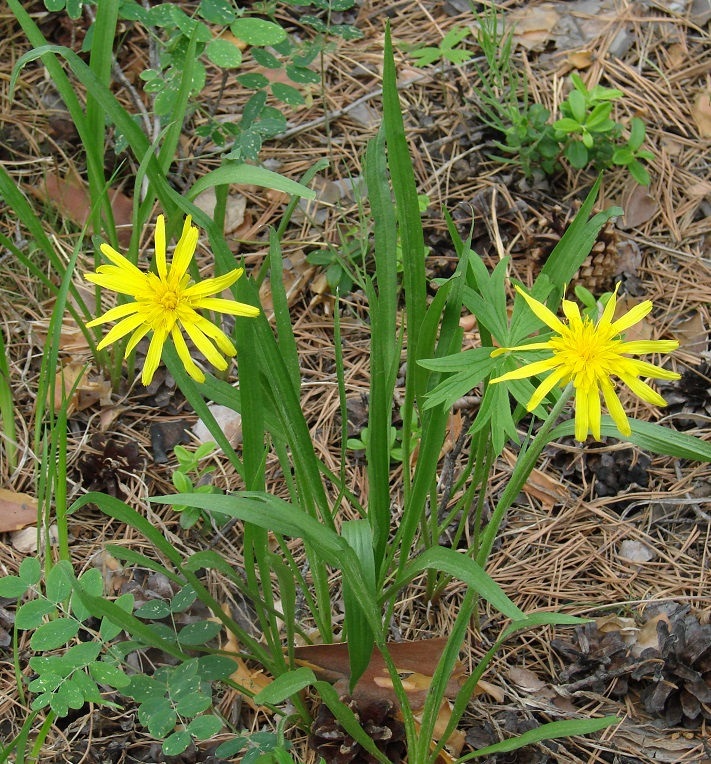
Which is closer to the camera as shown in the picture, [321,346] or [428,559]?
[428,559]

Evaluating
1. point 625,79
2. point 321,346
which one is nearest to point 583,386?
point 321,346

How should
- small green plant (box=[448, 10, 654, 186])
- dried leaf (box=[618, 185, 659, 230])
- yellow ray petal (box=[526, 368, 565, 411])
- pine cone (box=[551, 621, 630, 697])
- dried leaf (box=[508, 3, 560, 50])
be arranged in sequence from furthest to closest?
dried leaf (box=[508, 3, 560, 50]) < dried leaf (box=[618, 185, 659, 230]) < small green plant (box=[448, 10, 654, 186]) < pine cone (box=[551, 621, 630, 697]) < yellow ray petal (box=[526, 368, 565, 411])

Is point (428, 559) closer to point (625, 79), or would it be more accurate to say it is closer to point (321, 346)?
point (321, 346)

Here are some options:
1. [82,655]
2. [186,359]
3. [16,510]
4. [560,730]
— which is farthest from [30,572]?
[560,730]

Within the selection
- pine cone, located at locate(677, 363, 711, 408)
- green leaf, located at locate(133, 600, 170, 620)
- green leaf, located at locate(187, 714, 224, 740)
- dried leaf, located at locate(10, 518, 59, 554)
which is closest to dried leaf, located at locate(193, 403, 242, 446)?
dried leaf, located at locate(10, 518, 59, 554)

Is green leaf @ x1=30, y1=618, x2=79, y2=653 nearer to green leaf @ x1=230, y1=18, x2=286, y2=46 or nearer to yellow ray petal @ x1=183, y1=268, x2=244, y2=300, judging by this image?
yellow ray petal @ x1=183, y1=268, x2=244, y2=300

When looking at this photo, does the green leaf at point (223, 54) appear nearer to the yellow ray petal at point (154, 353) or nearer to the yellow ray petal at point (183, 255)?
the yellow ray petal at point (183, 255)

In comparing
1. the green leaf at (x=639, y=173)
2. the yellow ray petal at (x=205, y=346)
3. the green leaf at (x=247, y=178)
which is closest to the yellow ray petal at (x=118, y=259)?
the yellow ray petal at (x=205, y=346)
